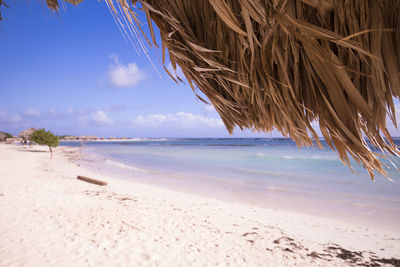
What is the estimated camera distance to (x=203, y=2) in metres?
0.83

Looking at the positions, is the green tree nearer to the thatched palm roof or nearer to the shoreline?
the shoreline

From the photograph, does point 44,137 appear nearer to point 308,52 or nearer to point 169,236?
point 169,236

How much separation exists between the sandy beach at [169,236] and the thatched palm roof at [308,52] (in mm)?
2406

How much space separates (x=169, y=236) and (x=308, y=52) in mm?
3193

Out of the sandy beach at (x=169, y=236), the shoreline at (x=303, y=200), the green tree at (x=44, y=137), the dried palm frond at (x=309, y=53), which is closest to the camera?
the dried palm frond at (x=309, y=53)

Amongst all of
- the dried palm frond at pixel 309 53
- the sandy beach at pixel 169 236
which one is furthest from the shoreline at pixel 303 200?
the dried palm frond at pixel 309 53

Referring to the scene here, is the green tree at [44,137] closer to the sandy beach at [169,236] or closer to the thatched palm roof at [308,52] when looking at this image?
the sandy beach at [169,236]

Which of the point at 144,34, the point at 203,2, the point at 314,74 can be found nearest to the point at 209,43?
the point at 203,2

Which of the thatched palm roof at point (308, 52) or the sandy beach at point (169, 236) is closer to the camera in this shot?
the thatched palm roof at point (308, 52)

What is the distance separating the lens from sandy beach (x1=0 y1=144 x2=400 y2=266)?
264cm

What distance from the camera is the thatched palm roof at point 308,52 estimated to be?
66cm

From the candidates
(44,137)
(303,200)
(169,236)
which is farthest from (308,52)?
(44,137)

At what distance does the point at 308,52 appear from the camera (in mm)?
738

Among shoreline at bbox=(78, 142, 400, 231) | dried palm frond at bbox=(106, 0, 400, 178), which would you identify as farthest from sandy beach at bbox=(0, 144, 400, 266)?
dried palm frond at bbox=(106, 0, 400, 178)
